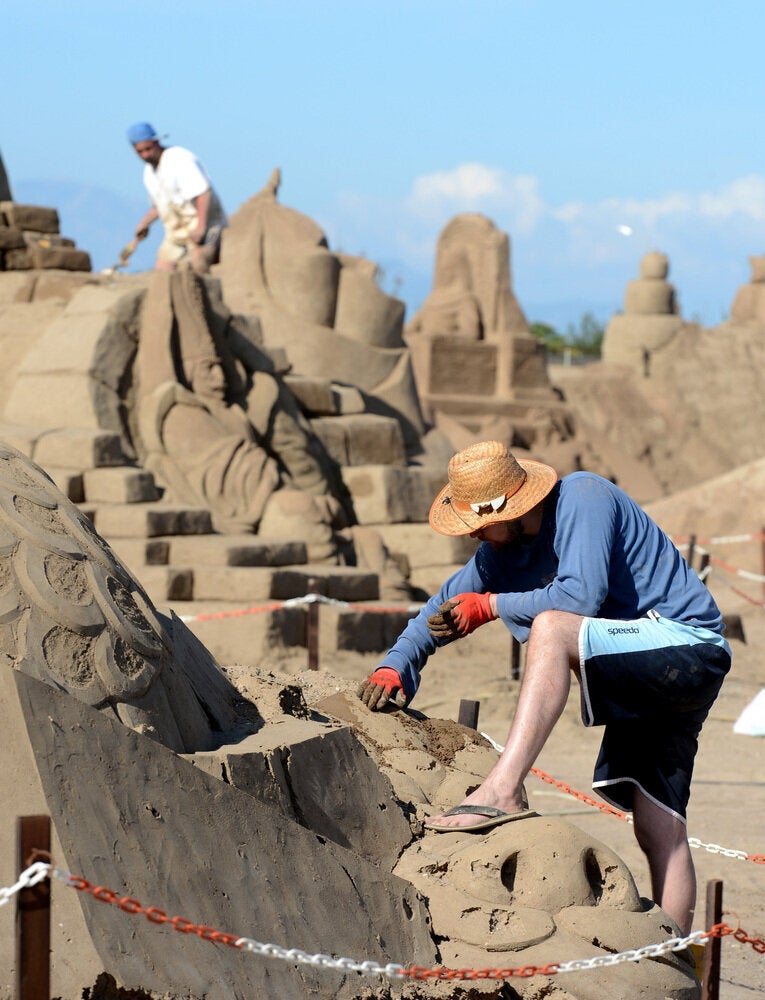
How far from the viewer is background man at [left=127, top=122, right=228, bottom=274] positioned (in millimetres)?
9922

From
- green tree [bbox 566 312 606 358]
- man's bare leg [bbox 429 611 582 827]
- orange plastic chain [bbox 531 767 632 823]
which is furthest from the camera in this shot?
green tree [bbox 566 312 606 358]

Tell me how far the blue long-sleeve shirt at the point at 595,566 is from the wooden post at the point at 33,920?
1.44 meters

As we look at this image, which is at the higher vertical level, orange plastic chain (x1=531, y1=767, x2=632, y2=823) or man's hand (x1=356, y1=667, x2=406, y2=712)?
man's hand (x1=356, y1=667, x2=406, y2=712)

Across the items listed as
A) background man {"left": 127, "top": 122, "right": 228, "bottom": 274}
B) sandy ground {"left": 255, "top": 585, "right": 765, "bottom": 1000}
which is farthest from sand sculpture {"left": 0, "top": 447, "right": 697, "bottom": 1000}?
background man {"left": 127, "top": 122, "right": 228, "bottom": 274}

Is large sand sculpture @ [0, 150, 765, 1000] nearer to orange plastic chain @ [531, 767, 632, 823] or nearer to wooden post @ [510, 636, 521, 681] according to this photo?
orange plastic chain @ [531, 767, 632, 823]

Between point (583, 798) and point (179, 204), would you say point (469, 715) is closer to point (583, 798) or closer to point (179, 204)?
point (583, 798)

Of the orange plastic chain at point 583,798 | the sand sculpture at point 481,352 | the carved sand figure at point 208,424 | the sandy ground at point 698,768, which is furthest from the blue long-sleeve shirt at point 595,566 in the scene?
the sand sculpture at point 481,352

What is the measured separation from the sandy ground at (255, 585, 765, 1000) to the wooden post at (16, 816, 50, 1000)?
144cm

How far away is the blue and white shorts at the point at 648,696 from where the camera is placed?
10.4ft

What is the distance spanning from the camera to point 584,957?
288 centimetres

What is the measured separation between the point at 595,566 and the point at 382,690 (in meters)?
0.82

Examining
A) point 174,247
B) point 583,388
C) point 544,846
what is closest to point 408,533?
point 174,247

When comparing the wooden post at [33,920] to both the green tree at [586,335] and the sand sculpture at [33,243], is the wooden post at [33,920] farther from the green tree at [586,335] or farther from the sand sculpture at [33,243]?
the green tree at [586,335]

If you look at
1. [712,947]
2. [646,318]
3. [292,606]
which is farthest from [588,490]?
[646,318]
